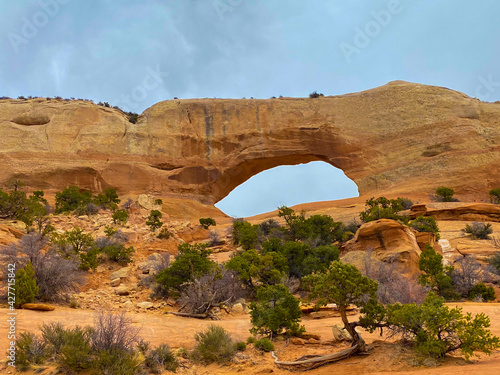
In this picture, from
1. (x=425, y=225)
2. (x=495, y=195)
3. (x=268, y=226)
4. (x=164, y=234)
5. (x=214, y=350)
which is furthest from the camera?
(x=495, y=195)

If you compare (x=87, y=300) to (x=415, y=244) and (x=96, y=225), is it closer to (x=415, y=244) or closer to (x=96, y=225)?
(x=96, y=225)

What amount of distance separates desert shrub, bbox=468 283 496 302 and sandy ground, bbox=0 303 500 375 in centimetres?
189

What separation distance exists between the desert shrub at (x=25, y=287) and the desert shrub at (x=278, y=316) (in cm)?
494

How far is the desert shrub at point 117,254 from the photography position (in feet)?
44.7

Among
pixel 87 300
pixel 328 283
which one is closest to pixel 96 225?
pixel 87 300

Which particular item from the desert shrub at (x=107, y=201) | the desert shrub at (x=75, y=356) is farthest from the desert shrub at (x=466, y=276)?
the desert shrub at (x=107, y=201)

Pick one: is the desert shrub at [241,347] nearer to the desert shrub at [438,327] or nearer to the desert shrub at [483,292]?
the desert shrub at [438,327]

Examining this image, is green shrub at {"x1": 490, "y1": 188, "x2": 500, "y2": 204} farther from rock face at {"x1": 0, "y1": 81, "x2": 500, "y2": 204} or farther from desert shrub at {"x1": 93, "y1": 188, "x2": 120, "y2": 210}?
desert shrub at {"x1": 93, "y1": 188, "x2": 120, "y2": 210}

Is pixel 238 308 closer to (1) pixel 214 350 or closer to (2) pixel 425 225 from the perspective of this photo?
(1) pixel 214 350

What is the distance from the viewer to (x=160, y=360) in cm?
598

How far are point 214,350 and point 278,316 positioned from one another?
1754 mm

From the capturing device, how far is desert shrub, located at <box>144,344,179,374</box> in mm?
5770

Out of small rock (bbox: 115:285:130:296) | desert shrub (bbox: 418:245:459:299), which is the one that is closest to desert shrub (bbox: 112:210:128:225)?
small rock (bbox: 115:285:130:296)

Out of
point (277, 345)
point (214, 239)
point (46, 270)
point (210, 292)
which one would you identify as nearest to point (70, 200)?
point (214, 239)
